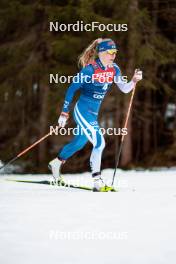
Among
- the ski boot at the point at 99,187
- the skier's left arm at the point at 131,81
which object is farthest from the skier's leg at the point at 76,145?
the skier's left arm at the point at 131,81

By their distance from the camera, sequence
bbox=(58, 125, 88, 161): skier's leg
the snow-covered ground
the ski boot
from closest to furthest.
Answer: the snow-covered ground, the ski boot, bbox=(58, 125, 88, 161): skier's leg

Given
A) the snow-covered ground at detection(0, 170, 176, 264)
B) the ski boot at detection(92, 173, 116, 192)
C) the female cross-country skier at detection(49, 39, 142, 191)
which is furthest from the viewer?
the ski boot at detection(92, 173, 116, 192)

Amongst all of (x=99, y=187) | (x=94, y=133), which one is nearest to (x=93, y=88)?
(x=94, y=133)

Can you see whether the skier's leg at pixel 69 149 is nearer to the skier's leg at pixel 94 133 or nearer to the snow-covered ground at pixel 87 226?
the skier's leg at pixel 94 133

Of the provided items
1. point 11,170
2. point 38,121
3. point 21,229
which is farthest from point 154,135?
point 21,229

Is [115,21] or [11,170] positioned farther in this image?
[11,170]

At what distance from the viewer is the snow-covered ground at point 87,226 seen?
11.3 feet

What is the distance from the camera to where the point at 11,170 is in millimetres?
12148

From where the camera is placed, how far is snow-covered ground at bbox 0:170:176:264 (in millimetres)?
3441

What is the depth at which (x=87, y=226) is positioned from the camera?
4219 millimetres

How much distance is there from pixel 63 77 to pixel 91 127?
4.97 metres

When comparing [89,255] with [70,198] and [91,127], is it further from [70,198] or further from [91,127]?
[91,127]

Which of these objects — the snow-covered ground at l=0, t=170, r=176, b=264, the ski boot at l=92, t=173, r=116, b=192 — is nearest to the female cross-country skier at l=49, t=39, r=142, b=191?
the ski boot at l=92, t=173, r=116, b=192

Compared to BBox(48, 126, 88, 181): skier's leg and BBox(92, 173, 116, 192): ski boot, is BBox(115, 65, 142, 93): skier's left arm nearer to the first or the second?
BBox(48, 126, 88, 181): skier's leg
